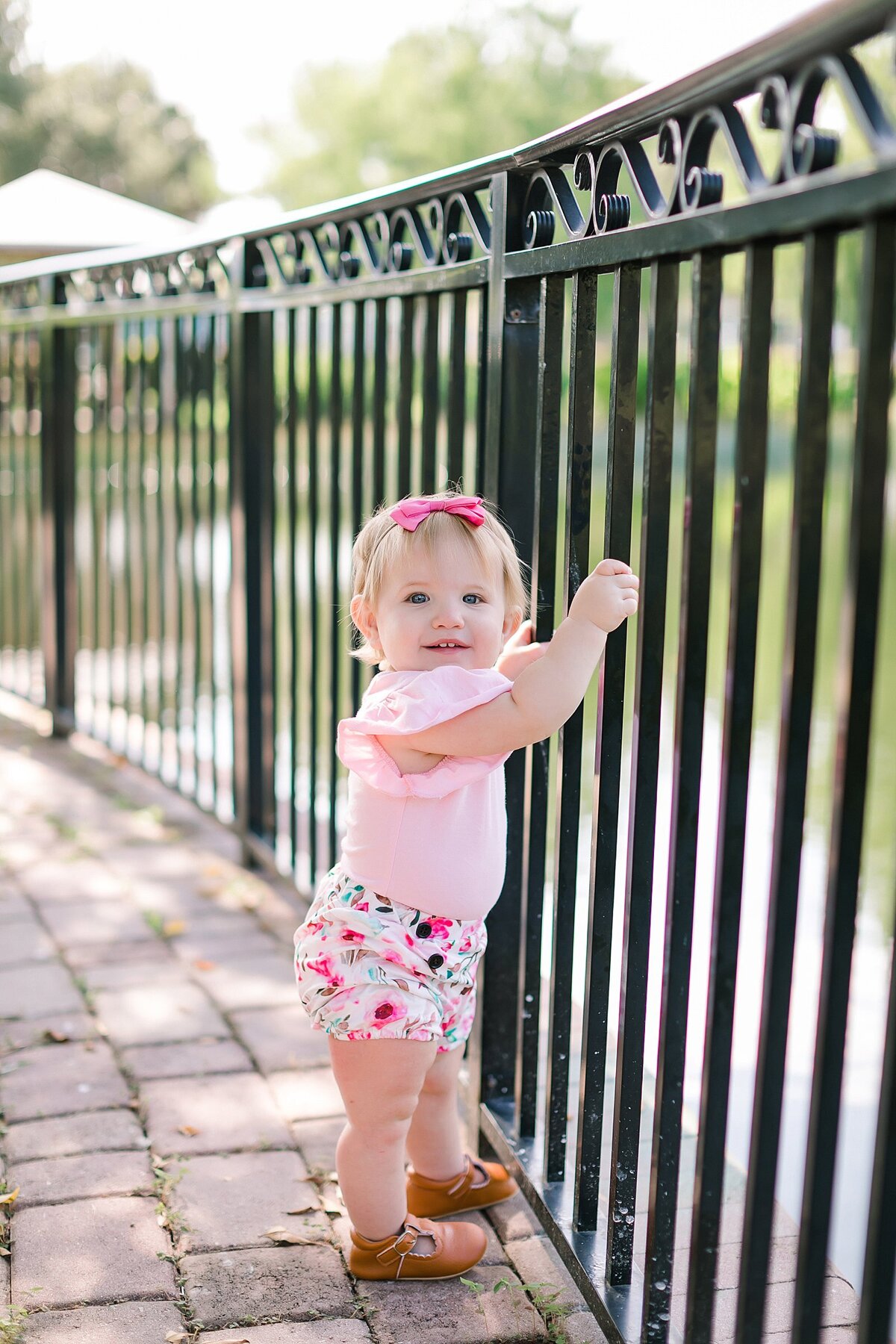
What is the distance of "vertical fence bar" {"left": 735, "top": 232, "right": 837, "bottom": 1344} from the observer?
1501 mm

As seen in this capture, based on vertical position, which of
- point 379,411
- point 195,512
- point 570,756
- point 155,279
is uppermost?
point 155,279

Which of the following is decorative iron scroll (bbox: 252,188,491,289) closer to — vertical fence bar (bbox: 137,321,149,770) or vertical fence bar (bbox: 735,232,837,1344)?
vertical fence bar (bbox: 137,321,149,770)

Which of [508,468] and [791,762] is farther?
[508,468]

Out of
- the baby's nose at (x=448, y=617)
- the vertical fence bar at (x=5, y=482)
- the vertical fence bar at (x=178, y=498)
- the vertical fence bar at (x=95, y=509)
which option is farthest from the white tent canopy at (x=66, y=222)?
the baby's nose at (x=448, y=617)

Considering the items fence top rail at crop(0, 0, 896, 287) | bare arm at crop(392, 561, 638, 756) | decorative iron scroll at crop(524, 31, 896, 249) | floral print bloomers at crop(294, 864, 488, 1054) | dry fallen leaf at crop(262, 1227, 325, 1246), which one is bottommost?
dry fallen leaf at crop(262, 1227, 325, 1246)

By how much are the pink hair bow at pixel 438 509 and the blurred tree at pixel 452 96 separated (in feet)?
137

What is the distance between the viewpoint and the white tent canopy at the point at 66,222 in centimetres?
649

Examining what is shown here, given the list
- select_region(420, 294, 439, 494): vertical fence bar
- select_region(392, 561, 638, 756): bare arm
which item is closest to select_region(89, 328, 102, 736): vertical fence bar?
select_region(420, 294, 439, 494): vertical fence bar

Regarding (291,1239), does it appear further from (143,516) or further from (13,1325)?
(143,516)

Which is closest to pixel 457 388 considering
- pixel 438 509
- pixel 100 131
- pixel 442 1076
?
pixel 438 509

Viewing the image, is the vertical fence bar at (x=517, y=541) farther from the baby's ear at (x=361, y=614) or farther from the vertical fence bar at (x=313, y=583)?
the vertical fence bar at (x=313, y=583)

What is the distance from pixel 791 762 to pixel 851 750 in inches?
5.2

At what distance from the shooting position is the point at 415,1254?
232 cm

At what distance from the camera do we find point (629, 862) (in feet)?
6.73
